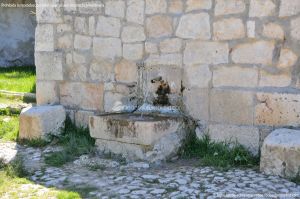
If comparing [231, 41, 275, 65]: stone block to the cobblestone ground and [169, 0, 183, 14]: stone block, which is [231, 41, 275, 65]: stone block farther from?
the cobblestone ground

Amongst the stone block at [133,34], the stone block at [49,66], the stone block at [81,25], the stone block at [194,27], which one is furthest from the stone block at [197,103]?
the stone block at [49,66]

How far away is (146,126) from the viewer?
4871mm

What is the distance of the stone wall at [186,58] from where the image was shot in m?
4.77

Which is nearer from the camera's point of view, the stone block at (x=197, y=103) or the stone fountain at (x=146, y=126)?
the stone fountain at (x=146, y=126)

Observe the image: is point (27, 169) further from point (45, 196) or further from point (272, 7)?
point (272, 7)

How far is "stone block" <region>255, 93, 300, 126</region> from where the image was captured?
4703 millimetres

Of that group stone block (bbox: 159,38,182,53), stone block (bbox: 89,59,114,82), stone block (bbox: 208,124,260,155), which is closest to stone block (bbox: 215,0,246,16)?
stone block (bbox: 159,38,182,53)

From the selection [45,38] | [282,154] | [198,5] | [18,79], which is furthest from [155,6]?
[18,79]

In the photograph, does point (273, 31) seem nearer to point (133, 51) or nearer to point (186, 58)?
point (186, 58)

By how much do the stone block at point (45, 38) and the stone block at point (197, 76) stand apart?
1.90 meters

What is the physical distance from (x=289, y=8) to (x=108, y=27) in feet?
6.97

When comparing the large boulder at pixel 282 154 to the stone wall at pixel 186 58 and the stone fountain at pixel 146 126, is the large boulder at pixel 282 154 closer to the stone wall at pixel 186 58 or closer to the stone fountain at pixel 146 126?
the stone wall at pixel 186 58

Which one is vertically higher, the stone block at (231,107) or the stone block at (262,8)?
the stone block at (262,8)

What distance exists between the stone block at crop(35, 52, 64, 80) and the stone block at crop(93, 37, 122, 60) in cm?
56
